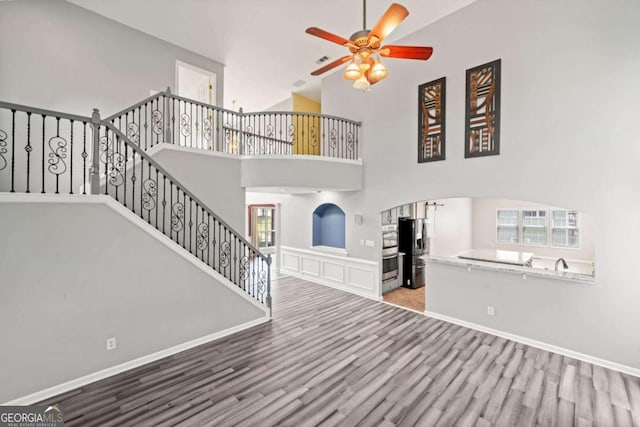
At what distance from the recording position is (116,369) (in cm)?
347

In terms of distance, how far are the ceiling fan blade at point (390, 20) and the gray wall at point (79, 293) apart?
3741 mm

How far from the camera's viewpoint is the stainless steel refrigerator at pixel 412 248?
7.22m

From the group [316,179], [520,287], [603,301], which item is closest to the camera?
[603,301]

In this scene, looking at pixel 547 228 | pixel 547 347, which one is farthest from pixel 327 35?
pixel 547 228

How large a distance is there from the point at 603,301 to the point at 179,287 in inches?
234

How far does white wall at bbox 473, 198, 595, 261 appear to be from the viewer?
23.4 ft

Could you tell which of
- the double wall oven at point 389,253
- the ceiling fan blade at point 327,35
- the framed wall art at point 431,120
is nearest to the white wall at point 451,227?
the double wall oven at point 389,253

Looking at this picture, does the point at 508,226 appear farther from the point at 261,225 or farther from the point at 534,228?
the point at 261,225

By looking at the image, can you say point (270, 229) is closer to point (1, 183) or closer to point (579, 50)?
point (1, 183)

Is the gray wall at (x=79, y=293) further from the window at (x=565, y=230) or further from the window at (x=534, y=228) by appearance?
the window at (x=565, y=230)

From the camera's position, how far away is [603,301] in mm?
3707

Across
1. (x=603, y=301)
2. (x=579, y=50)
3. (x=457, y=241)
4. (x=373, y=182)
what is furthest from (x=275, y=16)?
(x=457, y=241)

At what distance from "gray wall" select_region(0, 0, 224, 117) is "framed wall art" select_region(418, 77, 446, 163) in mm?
5678

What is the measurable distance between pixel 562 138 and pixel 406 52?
2855 millimetres
